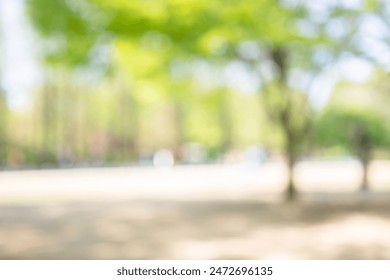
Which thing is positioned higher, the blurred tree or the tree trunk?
the blurred tree

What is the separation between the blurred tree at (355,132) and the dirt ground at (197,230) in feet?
7.54

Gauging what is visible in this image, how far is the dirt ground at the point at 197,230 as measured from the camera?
6039 millimetres

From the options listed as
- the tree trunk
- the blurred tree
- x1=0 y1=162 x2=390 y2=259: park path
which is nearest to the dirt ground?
x1=0 y1=162 x2=390 y2=259: park path

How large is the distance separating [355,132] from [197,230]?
6.31m

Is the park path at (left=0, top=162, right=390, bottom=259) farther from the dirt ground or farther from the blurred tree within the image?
the blurred tree

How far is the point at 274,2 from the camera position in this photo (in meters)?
8.10

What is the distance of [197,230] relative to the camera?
7457mm

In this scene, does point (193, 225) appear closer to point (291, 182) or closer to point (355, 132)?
point (291, 182)

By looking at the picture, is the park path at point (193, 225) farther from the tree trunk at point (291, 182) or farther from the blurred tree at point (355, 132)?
the blurred tree at point (355, 132)

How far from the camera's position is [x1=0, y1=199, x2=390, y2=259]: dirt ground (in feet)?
19.8

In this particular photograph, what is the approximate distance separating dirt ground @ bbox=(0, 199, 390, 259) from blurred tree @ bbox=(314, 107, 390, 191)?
2.30 meters

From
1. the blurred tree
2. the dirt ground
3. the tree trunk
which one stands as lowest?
the dirt ground

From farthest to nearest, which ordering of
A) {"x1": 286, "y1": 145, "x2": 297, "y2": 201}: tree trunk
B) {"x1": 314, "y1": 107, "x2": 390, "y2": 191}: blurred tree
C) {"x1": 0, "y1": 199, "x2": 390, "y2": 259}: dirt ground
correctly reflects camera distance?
{"x1": 314, "y1": 107, "x2": 390, "y2": 191}: blurred tree → {"x1": 286, "y1": 145, "x2": 297, "y2": 201}: tree trunk → {"x1": 0, "y1": 199, "x2": 390, "y2": 259}: dirt ground

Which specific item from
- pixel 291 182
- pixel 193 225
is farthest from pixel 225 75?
pixel 193 225
